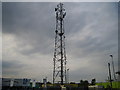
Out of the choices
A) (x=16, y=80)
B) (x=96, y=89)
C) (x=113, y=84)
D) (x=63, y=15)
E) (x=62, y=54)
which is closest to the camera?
(x=96, y=89)

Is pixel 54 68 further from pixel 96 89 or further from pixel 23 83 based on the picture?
pixel 23 83

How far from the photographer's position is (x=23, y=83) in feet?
166

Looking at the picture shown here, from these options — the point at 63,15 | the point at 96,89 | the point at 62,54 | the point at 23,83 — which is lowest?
the point at 23,83

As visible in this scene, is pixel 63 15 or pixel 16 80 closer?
pixel 63 15

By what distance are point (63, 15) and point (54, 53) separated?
24.4 feet

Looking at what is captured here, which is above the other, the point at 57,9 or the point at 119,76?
the point at 57,9

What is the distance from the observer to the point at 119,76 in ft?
108

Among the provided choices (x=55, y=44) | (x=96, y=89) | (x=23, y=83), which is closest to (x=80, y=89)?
(x=96, y=89)

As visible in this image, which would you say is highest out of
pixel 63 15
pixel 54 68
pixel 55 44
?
pixel 63 15

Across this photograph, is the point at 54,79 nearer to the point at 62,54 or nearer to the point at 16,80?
the point at 62,54

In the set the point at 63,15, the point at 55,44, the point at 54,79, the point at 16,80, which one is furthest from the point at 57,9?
the point at 16,80

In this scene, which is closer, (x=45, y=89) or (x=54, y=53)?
(x=45, y=89)

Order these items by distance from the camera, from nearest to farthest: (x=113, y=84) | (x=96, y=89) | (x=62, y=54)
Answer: (x=96, y=89) → (x=62, y=54) → (x=113, y=84)

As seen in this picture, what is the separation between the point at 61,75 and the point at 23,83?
32.6 metres
